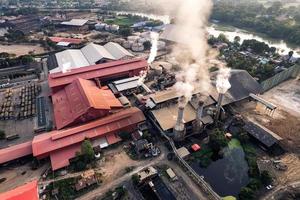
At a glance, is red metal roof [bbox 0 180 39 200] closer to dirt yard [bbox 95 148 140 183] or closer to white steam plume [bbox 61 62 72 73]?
dirt yard [bbox 95 148 140 183]

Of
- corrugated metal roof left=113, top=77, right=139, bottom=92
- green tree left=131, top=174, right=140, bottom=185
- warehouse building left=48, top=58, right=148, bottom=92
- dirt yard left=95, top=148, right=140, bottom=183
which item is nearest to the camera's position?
green tree left=131, top=174, right=140, bottom=185

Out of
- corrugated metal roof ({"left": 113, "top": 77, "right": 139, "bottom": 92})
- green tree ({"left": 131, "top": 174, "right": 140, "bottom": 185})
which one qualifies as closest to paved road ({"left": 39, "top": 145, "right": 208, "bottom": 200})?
green tree ({"left": 131, "top": 174, "right": 140, "bottom": 185})

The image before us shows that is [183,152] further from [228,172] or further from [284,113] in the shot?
[284,113]

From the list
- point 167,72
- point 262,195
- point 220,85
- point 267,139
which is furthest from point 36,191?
point 167,72

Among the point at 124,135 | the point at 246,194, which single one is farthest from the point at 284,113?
the point at 124,135

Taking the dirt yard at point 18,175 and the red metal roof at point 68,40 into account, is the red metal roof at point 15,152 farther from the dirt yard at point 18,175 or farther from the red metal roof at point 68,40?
the red metal roof at point 68,40
